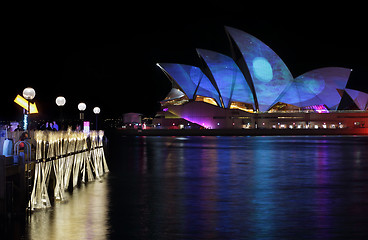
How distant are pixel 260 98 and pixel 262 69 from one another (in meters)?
6.53

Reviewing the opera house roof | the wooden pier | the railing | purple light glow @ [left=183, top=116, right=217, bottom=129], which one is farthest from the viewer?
purple light glow @ [left=183, top=116, right=217, bottom=129]

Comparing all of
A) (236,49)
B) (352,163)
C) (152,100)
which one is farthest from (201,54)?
(352,163)

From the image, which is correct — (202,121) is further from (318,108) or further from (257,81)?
(318,108)

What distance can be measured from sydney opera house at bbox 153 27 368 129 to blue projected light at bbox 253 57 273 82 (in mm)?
153

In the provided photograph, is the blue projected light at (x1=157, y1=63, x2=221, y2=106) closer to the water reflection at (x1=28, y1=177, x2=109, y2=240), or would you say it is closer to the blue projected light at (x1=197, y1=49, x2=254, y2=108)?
the blue projected light at (x1=197, y1=49, x2=254, y2=108)

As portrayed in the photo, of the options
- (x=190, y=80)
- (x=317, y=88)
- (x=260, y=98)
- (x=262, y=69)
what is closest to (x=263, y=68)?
(x=262, y=69)

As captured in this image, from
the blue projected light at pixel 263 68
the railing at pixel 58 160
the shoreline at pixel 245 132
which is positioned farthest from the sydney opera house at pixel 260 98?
the railing at pixel 58 160

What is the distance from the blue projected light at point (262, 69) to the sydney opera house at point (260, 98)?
0.50 feet

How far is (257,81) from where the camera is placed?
7106cm

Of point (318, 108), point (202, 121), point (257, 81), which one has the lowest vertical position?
point (202, 121)

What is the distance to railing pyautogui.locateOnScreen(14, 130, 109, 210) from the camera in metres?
9.36

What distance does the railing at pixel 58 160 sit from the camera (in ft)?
30.7

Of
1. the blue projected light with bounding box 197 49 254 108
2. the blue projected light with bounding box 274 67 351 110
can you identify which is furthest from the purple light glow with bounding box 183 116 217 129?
the blue projected light with bounding box 274 67 351 110

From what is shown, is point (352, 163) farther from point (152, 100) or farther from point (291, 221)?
point (152, 100)
